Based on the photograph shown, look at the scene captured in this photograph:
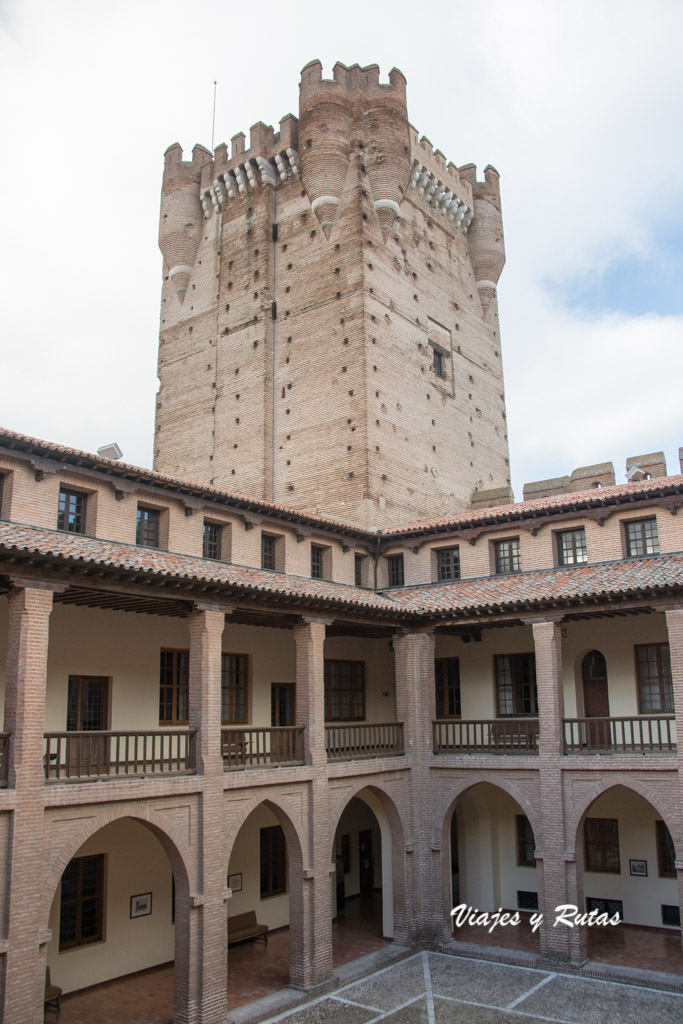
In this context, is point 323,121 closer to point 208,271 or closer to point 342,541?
point 208,271

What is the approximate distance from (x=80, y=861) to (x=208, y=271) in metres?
24.8

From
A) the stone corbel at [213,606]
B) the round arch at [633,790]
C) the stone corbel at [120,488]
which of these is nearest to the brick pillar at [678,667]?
the round arch at [633,790]

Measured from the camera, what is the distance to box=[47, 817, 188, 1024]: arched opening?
1573 cm

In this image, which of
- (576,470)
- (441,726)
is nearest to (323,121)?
(576,470)

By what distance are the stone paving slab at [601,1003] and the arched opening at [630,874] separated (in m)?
2.54

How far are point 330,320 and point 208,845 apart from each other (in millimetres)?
20242

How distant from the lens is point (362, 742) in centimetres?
2105

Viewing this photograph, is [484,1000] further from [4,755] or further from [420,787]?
[4,755]

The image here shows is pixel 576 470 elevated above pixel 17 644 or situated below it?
above

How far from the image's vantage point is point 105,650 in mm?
17750

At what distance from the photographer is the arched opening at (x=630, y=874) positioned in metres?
20.7

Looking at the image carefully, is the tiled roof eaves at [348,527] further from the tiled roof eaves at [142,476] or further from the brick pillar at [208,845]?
the brick pillar at [208,845]

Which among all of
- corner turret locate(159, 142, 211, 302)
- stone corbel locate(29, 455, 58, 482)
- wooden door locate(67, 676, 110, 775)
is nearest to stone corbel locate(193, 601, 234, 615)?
wooden door locate(67, 676, 110, 775)

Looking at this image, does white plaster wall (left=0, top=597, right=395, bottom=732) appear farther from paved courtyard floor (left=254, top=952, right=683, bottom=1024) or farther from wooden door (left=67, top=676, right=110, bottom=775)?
paved courtyard floor (left=254, top=952, right=683, bottom=1024)
